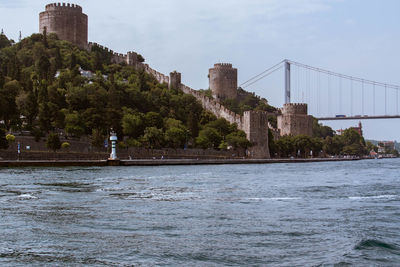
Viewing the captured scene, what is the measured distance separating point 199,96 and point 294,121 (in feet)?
57.2

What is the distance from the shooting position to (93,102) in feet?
178

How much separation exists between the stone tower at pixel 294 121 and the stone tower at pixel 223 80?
27.6ft

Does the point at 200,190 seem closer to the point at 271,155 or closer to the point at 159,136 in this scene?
the point at 159,136

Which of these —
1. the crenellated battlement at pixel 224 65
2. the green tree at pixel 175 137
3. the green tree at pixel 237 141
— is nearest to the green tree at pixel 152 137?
the green tree at pixel 175 137

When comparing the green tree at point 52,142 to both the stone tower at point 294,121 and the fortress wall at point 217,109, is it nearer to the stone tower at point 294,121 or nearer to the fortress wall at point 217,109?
the fortress wall at point 217,109

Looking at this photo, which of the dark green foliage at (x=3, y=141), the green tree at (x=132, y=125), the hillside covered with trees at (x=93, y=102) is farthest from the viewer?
the green tree at (x=132, y=125)

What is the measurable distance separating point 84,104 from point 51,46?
17786 mm

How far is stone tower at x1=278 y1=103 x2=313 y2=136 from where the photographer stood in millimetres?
85312

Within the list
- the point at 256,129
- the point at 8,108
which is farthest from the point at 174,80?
the point at 8,108

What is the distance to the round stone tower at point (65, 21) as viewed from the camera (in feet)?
244

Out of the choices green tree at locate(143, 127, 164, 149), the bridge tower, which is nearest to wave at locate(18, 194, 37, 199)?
green tree at locate(143, 127, 164, 149)

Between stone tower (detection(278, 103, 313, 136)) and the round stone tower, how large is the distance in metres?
30.9

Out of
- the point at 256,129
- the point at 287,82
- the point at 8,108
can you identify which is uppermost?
the point at 287,82

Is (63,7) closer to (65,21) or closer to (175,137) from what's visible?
(65,21)
